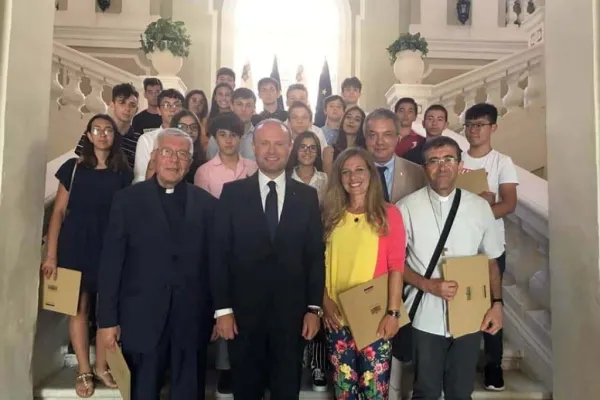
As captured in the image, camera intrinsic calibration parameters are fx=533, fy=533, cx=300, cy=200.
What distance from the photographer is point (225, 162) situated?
319cm

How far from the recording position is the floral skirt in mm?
2421

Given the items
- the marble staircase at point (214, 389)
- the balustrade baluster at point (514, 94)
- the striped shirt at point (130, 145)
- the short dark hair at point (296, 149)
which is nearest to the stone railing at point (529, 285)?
the marble staircase at point (214, 389)

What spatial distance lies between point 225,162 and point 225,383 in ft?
4.12

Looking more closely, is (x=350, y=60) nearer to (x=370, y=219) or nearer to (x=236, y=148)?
(x=236, y=148)

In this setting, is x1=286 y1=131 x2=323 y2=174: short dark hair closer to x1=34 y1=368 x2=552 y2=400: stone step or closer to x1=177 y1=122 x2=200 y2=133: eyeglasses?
x1=177 y1=122 x2=200 y2=133: eyeglasses

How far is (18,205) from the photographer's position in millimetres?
2668

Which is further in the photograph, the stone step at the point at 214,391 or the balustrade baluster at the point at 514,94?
the balustrade baluster at the point at 514,94

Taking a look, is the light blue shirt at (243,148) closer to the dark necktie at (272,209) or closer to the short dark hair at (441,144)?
the dark necktie at (272,209)

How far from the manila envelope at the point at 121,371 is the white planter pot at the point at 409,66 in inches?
194

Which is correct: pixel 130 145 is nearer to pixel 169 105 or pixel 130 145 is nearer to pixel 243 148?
pixel 169 105

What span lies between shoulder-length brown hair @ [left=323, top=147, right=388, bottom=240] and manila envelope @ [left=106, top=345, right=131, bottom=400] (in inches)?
42.0

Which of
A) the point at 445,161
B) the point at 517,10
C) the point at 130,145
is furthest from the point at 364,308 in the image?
the point at 517,10

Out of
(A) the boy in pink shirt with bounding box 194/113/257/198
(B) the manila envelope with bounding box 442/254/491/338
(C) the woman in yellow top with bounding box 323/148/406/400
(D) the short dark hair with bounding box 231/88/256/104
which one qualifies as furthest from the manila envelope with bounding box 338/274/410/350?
(D) the short dark hair with bounding box 231/88/256/104

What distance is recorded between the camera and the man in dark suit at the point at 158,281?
95.0 inches
